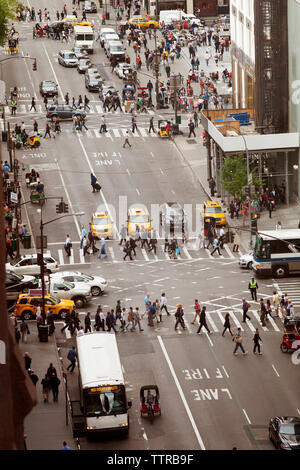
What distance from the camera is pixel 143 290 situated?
66.7m

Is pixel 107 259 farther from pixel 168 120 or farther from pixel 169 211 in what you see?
pixel 168 120

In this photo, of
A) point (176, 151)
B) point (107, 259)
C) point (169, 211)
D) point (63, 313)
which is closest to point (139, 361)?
point (63, 313)

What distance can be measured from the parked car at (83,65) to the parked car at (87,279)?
59.2m

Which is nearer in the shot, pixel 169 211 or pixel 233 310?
pixel 233 310

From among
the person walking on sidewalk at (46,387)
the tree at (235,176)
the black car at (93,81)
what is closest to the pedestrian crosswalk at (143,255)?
the tree at (235,176)

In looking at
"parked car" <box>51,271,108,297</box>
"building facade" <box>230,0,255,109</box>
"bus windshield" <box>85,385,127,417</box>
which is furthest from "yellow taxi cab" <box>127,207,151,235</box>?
"bus windshield" <box>85,385,127,417</box>

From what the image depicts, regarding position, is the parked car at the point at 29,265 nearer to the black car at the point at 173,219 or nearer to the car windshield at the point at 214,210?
the black car at the point at 173,219

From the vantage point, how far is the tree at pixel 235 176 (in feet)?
259

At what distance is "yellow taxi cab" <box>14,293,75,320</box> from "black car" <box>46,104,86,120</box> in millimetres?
45419

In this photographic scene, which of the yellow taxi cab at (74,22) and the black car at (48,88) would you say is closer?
the black car at (48,88)

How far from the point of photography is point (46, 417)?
47438 millimetres

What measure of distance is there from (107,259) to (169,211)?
8139 mm

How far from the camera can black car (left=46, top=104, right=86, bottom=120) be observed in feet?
346

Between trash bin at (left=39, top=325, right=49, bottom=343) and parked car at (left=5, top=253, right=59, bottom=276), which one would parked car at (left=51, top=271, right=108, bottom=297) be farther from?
trash bin at (left=39, top=325, right=49, bottom=343)
